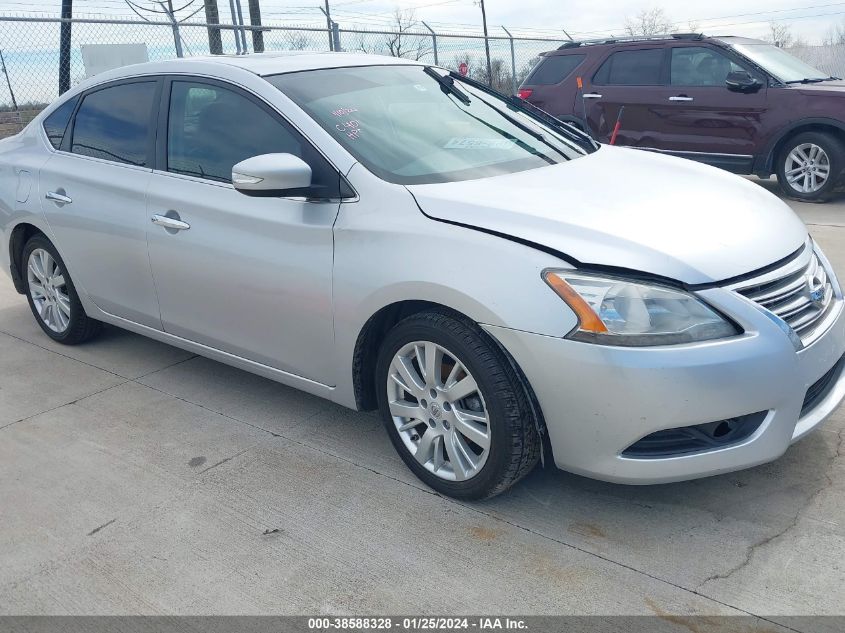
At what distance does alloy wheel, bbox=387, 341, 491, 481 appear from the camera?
3.08m

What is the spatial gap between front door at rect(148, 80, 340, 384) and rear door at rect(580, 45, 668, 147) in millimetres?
6966

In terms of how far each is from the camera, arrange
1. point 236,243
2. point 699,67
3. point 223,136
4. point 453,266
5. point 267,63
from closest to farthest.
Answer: point 453,266, point 236,243, point 223,136, point 267,63, point 699,67

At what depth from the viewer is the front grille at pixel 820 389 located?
3004 mm

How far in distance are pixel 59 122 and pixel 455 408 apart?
10.9 ft

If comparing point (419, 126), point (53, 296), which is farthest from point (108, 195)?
point (419, 126)

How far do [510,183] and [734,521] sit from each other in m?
1.53

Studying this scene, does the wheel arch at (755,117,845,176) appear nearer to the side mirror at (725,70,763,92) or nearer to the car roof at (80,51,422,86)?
the side mirror at (725,70,763,92)

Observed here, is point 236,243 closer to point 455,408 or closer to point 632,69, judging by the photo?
point 455,408

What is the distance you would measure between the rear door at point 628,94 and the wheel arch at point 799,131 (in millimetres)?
1288

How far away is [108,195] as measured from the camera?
4438 mm

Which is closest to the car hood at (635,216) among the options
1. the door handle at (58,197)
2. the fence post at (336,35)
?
the door handle at (58,197)

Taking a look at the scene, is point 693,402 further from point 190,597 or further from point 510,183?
point 190,597

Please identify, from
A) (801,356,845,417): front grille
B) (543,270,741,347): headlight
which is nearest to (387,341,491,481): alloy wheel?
(543,270,741,347): headlight

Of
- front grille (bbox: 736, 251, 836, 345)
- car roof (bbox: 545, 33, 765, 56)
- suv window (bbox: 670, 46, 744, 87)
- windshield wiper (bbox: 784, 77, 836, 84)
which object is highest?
car roof (bbox: 545, 33, 765, 56)
